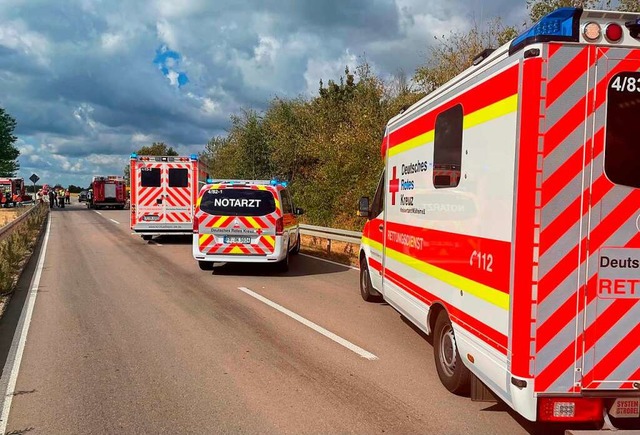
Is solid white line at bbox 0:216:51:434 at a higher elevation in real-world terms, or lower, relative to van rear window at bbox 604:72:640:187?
lower

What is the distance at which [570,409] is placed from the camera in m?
3.41

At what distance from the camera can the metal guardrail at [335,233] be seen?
13664mm

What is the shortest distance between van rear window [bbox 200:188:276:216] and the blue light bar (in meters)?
8.03

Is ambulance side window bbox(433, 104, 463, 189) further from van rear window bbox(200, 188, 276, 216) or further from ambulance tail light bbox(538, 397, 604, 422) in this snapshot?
van rear window bbox(200, 188, 276, 216)

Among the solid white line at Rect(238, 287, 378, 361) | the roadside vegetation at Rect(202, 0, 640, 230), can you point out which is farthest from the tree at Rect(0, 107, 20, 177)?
the solid white line at Rect(238, 287, 378, 361)

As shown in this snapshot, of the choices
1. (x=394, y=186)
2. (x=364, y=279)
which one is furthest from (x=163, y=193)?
(x=394, y=186)

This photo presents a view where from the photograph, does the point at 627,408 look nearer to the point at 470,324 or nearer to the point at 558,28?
the point at 470,324

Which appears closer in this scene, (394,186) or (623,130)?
(623,130)

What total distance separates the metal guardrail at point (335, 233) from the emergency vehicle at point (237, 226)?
3149mm

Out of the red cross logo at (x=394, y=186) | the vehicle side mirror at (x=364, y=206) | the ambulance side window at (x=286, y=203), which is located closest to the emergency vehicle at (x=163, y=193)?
the ambulance side window at (x=286, y=203)

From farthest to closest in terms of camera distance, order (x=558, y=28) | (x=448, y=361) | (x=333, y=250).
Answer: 1. (x=333, y=250)
2. (x=448, y=361)
3. (x=558, y=28)

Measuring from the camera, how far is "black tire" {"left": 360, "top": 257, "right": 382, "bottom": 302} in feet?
27.7

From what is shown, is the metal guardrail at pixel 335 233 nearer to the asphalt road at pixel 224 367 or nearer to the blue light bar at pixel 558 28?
the asphalt road at pixel 224 367

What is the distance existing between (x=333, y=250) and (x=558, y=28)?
1403 cm
